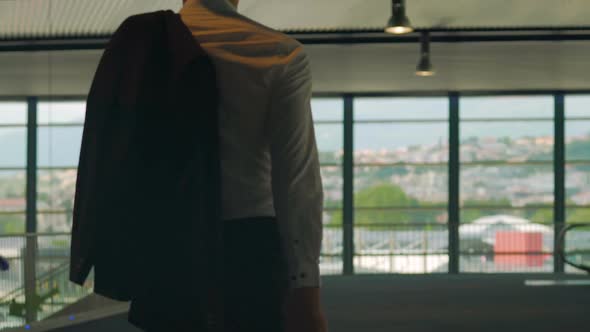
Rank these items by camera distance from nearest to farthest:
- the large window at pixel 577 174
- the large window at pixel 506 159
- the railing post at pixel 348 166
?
1. the large window at pixel 506 159
2. the large window at pixel 577 174
3. the railing post at pixel 348 166

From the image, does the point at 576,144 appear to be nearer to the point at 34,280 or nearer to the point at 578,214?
the point at 578,214

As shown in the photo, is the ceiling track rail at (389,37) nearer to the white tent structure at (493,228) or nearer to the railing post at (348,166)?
the white tent structure at (493,228)

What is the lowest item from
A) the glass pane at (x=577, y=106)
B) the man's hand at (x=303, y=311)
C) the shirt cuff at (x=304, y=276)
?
the man's hand at (x=303, y=311)

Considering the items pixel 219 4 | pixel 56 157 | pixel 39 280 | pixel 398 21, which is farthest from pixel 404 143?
pixel 219 4

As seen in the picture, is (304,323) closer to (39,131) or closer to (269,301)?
(269,301)

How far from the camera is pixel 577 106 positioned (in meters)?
18.0

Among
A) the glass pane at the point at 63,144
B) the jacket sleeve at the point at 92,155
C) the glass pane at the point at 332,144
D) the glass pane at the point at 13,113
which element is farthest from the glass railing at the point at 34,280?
the glass pane at the point at 332,144

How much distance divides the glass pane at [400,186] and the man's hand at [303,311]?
16517mm

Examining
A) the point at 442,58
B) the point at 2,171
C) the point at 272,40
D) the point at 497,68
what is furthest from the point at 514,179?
the point at 272,40

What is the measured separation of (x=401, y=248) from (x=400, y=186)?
8.21 ft

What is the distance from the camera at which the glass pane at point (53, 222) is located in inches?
644

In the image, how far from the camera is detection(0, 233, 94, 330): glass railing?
678 centimetres

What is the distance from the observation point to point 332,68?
14.5m

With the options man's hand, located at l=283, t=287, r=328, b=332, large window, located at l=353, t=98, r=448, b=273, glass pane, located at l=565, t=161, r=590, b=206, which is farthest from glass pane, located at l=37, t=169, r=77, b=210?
man's hand, located at l=283, t=287, r=328, b=332
